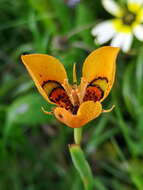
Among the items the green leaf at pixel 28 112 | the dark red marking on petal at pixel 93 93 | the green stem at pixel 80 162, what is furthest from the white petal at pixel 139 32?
the green stem at pixel 80 162

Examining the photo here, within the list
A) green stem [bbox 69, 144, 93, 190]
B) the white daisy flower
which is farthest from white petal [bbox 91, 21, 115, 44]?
green stem [bbox 69, 144, 93, 190]

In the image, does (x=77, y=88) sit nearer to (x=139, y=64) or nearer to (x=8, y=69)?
(x=139, y=64)

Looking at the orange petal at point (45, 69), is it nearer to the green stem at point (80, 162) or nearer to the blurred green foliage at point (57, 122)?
the green stem at point (80, 162)

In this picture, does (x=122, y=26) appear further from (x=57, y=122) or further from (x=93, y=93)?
(x=93, y=93)

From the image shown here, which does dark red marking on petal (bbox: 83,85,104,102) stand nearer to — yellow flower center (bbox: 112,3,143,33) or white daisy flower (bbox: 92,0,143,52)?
white daisy flower (bbox: 92,0,143,52)

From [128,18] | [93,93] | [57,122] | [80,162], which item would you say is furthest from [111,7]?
[80,162]

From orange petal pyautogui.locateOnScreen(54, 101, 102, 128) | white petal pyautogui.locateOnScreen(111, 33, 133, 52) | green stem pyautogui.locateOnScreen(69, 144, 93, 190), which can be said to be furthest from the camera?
white petal pyautogui.locateOnScreen(111, 33, 133, 52)
